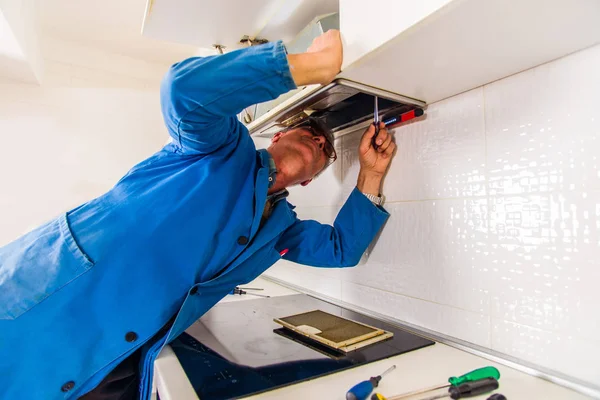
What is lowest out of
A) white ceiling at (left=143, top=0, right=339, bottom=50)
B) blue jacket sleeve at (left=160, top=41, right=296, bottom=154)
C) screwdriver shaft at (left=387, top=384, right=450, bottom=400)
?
screwdriver shaft at (left=387, top=384, right=450, bottom=400)

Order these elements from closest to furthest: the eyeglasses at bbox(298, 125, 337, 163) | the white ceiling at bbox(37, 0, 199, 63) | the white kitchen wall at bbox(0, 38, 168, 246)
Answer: the eyeglasses at bbox(298, 125, 337, 163), the white ceiling at bbox(37, 0, 199, 63), the white kitchen wall at bbox(0, 38, 168, 246)

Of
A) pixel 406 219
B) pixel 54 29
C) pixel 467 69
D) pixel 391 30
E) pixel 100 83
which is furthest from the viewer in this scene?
pixel 100 83

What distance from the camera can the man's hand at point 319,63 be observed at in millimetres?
594

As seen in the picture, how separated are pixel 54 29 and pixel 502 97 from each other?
2535 millimetres

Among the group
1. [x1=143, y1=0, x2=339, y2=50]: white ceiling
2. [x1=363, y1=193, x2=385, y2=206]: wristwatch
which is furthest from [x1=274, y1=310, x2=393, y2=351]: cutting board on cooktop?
[x1=143, y1=0, x2=339, y2=50]: white ceiling

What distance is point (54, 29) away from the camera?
209 cm

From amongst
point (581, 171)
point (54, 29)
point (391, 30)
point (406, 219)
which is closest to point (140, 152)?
point (54, 29)

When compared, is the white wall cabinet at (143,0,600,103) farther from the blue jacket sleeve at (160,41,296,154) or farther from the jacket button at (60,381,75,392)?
the jacket button at (60,381,75,392)

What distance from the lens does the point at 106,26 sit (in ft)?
6.75

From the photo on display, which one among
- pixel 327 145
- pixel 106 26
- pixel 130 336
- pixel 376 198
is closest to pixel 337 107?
pixel 327 145

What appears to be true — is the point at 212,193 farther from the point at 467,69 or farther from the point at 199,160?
the point at 467,69

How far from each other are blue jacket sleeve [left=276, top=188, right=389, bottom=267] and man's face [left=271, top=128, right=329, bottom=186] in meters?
0.16

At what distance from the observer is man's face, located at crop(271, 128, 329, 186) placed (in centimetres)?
97

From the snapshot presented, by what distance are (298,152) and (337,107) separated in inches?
6.6
